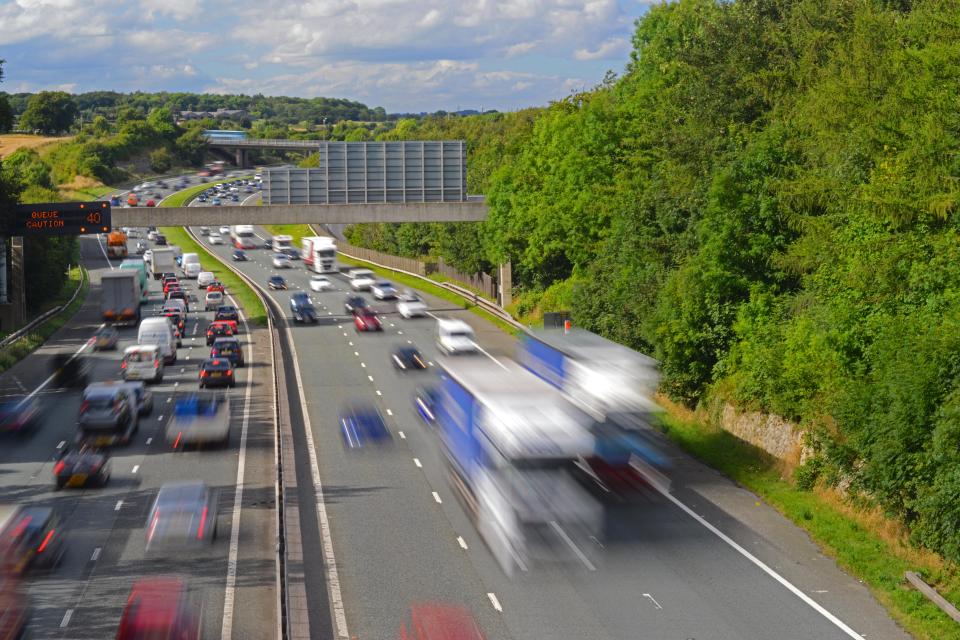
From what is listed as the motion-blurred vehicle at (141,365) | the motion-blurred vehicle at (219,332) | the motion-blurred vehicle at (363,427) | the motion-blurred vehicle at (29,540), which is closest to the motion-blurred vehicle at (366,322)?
the motion-blurred vehicle at (219,332)

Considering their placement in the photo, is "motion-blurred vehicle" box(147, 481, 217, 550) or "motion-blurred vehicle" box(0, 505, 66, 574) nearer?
"motion-blurred vehicle" box(0, 505, 66, 574)

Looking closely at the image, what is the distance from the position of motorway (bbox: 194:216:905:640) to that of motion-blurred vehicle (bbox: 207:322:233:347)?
3204 cm

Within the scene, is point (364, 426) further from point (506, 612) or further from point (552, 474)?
point (506, 612)

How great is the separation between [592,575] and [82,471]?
17.3 m

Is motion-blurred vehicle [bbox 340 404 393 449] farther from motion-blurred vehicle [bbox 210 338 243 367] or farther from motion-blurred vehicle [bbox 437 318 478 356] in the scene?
motion-blurred vehicle [bbox 210 338 243 367]

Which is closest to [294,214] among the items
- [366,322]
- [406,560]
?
[366,322]

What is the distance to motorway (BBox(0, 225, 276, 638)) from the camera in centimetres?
2473

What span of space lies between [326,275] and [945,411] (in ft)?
288

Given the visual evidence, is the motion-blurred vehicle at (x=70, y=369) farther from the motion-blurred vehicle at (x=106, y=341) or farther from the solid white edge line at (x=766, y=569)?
the solid white edge line at (x=766, y=569)

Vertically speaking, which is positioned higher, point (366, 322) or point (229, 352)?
point (229, 352)

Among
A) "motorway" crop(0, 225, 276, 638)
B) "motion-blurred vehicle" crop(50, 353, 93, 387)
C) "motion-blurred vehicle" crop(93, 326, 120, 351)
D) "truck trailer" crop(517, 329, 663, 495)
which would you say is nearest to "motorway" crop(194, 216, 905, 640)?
"truck trailer" crop(517, 329, 663, 495)

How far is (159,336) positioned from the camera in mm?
61156

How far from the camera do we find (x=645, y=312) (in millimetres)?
51812

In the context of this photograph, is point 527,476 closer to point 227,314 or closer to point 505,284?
point 227,314
